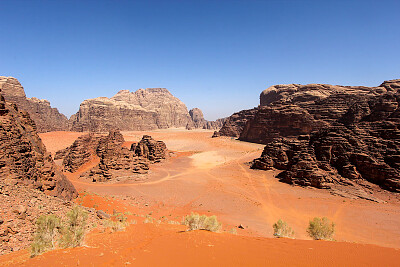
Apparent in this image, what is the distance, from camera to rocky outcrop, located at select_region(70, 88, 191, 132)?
79.6 metres

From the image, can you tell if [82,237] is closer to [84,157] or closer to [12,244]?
[12,244]

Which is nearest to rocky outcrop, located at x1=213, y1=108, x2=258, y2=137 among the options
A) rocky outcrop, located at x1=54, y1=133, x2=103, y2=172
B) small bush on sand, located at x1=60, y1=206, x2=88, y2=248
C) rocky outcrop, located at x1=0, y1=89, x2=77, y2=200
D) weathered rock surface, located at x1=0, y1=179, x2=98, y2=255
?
rocky outcrop, located at x1=54, y1=133, x2=103, y2=172

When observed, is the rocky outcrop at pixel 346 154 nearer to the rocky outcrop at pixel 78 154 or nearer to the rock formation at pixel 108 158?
the rock formation at pixel 108 158

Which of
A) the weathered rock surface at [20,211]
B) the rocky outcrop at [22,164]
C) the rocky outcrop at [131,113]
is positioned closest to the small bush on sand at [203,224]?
the weathered rock surface at [20,211]

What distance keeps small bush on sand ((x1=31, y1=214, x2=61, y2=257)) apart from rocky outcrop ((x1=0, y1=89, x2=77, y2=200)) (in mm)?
4928

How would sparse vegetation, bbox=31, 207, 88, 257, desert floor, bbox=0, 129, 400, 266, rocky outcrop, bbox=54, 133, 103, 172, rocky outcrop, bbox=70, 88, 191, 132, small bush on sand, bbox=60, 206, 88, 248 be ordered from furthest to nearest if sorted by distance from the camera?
rocky outcrop, bbox=70, 88, 191, 132, rocky outcrop, bbox=54, 133, 103, 172, small bush on sand, bbox=60, 206, 88, 248, sparse vegetation, bbox=31, 207, 88, 257, desert floor, bbox=0, 129, 400, 266

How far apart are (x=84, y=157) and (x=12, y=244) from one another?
2325 cm

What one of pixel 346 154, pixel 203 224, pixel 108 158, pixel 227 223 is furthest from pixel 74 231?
pixel 346 154

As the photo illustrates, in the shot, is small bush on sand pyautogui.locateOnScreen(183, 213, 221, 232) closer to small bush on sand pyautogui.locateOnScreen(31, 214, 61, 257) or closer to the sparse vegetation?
the sparse vegetation

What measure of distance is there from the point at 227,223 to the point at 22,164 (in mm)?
11968

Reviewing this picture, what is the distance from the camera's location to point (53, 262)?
4.84 meters

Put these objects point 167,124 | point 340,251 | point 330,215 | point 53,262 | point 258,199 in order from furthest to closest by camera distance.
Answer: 1. point 167,124
2. point 258,199
3. point 330,215
4. point 340,251
5. point 53,262

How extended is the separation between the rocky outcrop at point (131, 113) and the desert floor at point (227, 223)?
5709 centimetres

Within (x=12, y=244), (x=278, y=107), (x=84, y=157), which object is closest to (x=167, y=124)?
(x=278, y=107)
